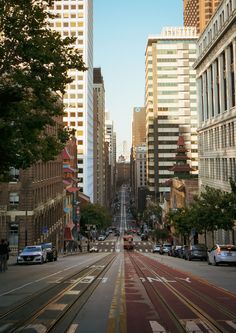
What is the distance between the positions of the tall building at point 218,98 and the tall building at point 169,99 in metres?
105

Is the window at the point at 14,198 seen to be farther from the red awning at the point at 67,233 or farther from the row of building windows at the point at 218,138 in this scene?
the red awning at the point at 67,233

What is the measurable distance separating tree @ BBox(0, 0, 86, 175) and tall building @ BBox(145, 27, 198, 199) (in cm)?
16202

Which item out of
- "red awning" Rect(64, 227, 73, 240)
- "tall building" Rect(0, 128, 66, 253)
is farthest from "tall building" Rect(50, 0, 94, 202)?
"tall building" Rect(0, 128, 66, 253)

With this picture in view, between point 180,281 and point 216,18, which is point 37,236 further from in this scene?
point 180,281

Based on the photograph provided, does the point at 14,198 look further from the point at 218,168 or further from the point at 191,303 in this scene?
the point at 191,303

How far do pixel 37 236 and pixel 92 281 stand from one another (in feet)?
138

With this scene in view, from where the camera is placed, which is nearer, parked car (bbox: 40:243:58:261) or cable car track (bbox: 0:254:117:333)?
cable car track (bbox: 0:254:117:333)

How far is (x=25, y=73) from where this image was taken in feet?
60.2

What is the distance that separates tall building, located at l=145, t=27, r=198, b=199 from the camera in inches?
7106

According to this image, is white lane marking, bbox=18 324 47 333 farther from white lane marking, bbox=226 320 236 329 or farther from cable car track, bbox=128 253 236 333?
white lane marking, bbox=226 320 236 329

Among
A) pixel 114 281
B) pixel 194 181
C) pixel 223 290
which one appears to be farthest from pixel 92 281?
pixel 194 181

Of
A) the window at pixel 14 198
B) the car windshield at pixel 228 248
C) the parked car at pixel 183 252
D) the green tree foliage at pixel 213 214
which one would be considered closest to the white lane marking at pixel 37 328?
the car windshield at pixel 228 248

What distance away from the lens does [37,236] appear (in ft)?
195

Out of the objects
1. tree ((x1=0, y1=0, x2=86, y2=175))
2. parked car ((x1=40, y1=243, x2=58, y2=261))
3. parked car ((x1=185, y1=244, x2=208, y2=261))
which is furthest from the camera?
parked car ((x1=185, y1=244, x2=208, y2=261))
